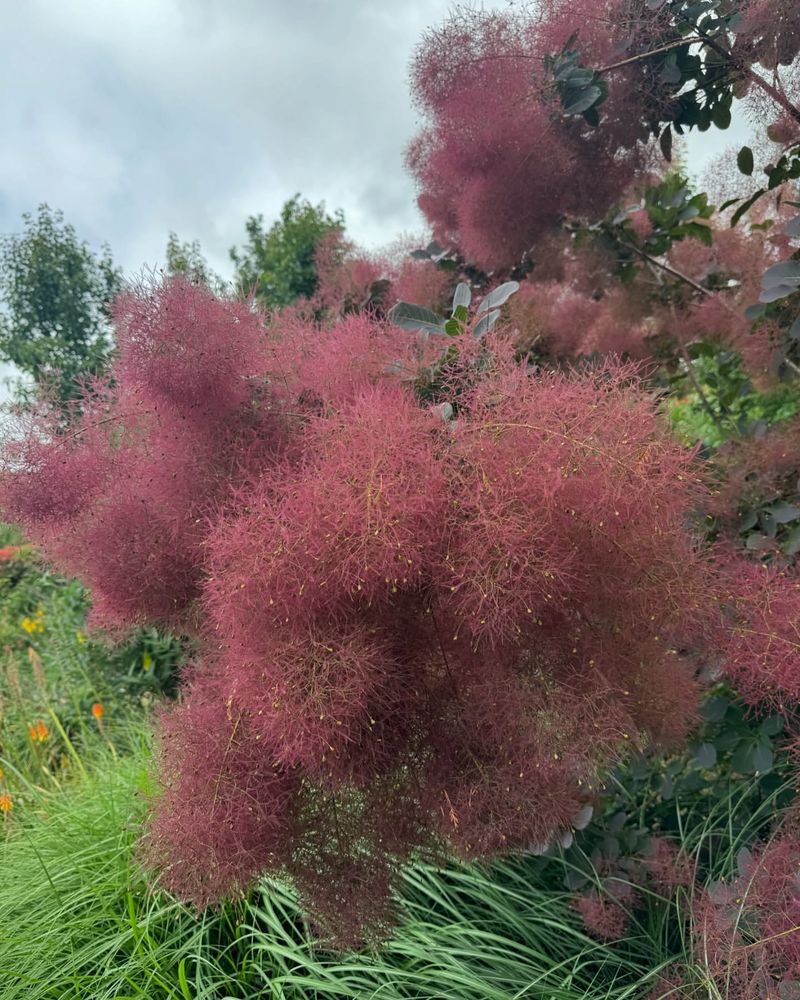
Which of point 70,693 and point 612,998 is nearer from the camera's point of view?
point 612,998

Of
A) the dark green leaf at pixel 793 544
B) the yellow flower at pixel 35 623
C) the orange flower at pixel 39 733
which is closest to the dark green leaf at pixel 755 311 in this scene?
the dark green leaf at pixel 793 544

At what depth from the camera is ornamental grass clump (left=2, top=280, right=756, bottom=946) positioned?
847mm

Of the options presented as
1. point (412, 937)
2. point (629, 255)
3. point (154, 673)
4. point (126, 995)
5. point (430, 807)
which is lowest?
point (412, 937)

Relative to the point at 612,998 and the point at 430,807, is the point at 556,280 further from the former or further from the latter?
the point at 612,998

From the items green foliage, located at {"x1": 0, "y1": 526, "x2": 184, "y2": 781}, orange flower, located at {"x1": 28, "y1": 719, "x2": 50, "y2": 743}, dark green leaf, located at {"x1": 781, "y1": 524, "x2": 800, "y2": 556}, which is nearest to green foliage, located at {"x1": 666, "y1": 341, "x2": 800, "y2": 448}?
dark green leaf, located at {"x1": 781, "y1": 524, "x2": 800, "y2": 556}

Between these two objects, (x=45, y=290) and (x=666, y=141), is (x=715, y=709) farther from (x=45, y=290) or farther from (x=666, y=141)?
(x=45, y=290)

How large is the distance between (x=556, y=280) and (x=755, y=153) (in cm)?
65

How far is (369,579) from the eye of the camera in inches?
32.2

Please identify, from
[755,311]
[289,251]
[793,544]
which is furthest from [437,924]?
[289,251]

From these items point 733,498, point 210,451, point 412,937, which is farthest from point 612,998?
point 210,451

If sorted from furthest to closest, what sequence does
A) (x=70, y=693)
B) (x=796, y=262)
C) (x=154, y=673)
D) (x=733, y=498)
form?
1. (x=70, y=693)
2. (x=154, y=673)
3. (x=733, y=498)
4. (x=796, y=262)

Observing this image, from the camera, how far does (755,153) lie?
1.86 m

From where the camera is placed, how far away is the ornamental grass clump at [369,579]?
847 millimetres

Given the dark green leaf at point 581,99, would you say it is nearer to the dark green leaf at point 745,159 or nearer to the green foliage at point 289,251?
the dark green leaf at point 745,159
